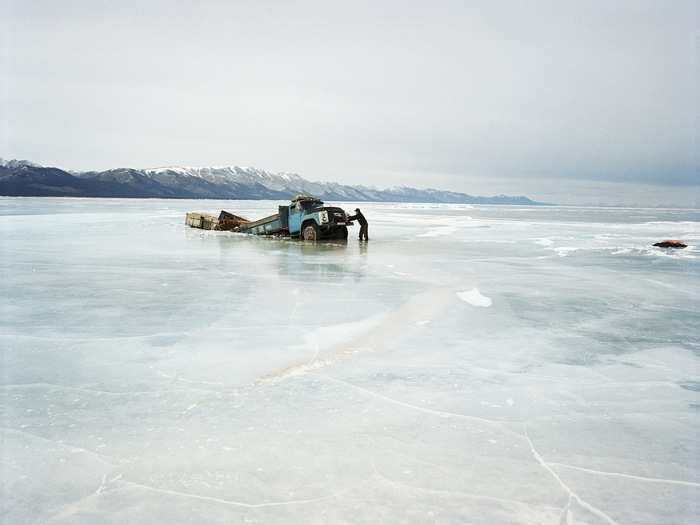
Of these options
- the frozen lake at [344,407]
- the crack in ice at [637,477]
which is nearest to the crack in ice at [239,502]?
the frozen lake at [344,407]

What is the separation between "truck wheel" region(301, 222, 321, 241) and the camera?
2200cm

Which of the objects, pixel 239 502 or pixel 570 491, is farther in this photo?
pixel 570 491

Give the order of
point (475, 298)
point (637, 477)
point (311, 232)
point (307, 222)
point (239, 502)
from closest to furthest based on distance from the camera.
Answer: point (239, 502), point (637, 477), point (475, 298), point (311, 232), point (307, 222)

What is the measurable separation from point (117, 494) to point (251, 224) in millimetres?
24591

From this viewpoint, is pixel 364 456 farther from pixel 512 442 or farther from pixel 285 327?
pixel 285 327

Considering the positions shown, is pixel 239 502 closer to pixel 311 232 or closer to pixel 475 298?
pixel 475 298

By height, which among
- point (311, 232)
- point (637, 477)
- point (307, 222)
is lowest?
point (637, 477)

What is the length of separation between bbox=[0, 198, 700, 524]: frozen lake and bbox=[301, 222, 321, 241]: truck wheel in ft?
38.8

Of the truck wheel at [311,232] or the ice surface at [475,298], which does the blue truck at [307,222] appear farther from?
the ice surface at [475,298]

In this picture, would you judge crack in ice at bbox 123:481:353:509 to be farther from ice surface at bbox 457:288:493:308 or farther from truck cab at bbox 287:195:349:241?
truck cab at bbox 287:195:349:241

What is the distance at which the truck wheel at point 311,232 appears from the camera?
22.0 metres

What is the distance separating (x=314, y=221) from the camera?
2222cm

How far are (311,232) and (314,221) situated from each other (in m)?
0.48

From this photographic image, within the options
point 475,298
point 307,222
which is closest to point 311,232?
point 307,222
